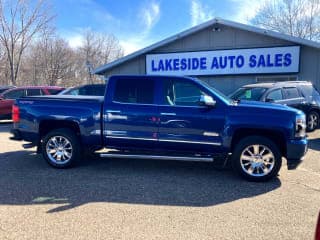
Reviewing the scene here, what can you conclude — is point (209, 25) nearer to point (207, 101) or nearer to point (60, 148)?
point (207, 101)

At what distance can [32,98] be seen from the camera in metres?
6.20

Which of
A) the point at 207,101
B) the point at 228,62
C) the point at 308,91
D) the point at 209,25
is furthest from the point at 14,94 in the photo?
the point at 308,91

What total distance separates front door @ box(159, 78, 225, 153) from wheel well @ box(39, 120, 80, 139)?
6.03 feet

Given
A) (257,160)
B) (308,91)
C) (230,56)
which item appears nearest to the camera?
(257,160)

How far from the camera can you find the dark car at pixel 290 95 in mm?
9734

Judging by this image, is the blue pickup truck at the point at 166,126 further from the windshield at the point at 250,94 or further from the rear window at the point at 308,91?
the rear window at the point at 308,91

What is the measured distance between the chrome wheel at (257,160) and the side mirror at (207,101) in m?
1.00

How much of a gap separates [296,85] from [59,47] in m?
55.0

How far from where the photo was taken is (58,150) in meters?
6.12

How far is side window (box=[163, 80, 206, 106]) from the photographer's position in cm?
564

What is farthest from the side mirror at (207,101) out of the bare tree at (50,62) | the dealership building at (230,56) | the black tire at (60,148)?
the bare tree at (50,62)

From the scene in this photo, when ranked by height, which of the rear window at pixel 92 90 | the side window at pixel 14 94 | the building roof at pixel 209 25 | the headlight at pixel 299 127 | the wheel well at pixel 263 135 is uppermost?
the building roof at pixel 209 25

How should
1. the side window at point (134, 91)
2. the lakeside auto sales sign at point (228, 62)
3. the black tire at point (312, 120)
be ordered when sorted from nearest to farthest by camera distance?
the side window at point (134, 91), the black tire at point (312, 120), the lakeside auto sales sign at point (228, 62)

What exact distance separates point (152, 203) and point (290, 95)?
7.77 metres
